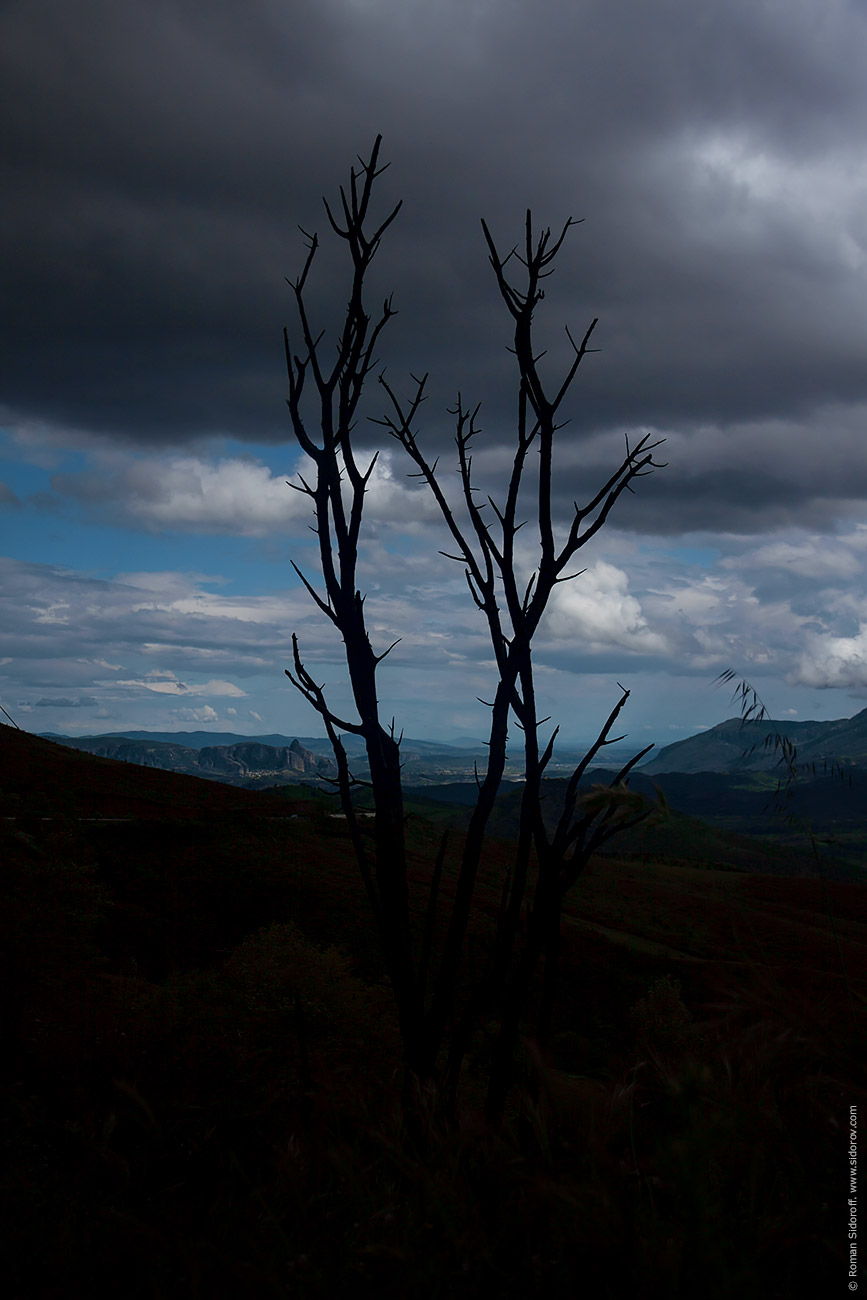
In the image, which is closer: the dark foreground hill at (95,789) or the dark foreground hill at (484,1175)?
the dark foreground hill at (484,1175)

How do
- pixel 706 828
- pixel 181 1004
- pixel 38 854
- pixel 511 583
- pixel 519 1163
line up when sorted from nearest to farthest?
pixel 519 1163 → pixel 511 583 → pixel 181 1004 → pixel 38 854 → pixel 706 828

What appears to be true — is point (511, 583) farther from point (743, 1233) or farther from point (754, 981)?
point (743, 1233)

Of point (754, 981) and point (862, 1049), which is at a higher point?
point (754, 981)

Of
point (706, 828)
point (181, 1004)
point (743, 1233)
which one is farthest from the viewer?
point (706, 828)

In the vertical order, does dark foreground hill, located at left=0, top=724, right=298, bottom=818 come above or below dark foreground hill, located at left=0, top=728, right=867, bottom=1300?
below

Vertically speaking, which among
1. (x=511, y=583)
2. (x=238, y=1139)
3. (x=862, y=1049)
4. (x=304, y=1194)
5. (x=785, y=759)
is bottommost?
(x=238, y=1139)

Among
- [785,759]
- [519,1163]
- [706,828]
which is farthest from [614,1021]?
[706,828]

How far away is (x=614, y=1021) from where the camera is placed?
1111 inches

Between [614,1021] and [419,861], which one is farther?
[419,861]

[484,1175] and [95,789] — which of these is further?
[95,789]

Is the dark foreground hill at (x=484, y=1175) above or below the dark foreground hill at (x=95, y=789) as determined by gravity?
above

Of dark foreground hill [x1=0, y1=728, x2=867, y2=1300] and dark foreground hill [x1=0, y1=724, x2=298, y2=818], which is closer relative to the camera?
dark foreground hill [x1=0, y1=728, x2=867, y2=1300]

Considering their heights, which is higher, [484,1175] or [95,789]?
[484,1175]

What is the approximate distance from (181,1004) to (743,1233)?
14874 millimetres
